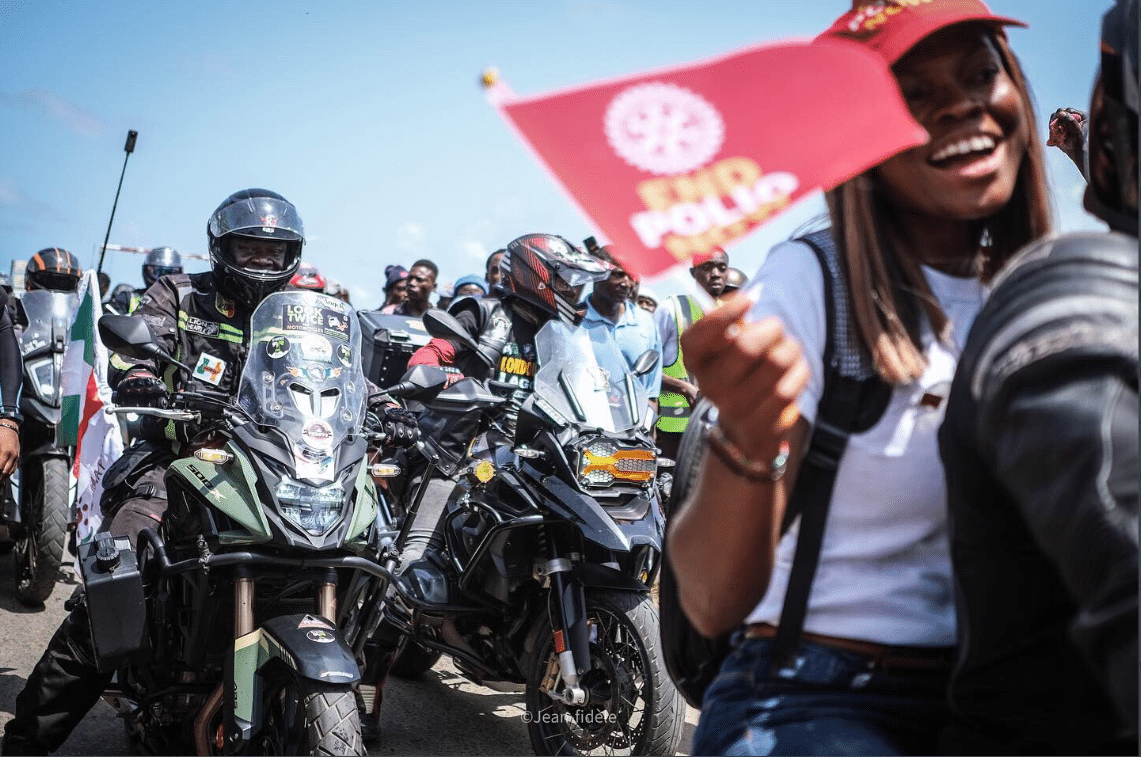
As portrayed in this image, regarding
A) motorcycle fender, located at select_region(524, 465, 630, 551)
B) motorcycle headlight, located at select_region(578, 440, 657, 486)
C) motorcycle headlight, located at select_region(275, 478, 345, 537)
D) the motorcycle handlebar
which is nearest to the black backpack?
motorcycle headlight, located at select_region(275, 478, 345, 537)

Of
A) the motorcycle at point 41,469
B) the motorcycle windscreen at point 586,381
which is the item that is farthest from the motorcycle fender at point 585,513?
the motorcycle at point 41,469

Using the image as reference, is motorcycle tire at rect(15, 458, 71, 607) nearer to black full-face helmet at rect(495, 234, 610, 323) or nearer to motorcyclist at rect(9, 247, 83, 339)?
motorcyclist at rect(9, 247, 83, 339)

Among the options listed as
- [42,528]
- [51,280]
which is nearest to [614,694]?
[42,528]

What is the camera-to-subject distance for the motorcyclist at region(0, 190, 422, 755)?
169 inches

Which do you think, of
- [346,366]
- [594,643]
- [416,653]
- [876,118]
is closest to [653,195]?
[876,118]

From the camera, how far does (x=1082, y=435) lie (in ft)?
3.09

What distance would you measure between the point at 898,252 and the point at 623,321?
4.78 meters

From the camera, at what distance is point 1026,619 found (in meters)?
1.14

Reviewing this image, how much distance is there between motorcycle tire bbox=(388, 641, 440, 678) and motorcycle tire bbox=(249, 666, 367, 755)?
109 inches

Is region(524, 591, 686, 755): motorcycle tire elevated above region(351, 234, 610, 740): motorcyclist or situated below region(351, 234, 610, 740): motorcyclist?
below

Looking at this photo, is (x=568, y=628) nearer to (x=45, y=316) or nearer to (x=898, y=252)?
(x=898, y=252)

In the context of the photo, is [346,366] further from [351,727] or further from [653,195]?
[653,195]

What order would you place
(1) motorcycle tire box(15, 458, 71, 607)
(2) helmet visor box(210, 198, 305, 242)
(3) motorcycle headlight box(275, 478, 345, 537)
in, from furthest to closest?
(1) motorcycle tire box(15, 458, 71, 607)
(2) helmet visor box(210, 198, 305, 242)
(3) motorcycle headlight box(275, 478, 345, 537)

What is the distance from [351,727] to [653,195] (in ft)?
8.79
